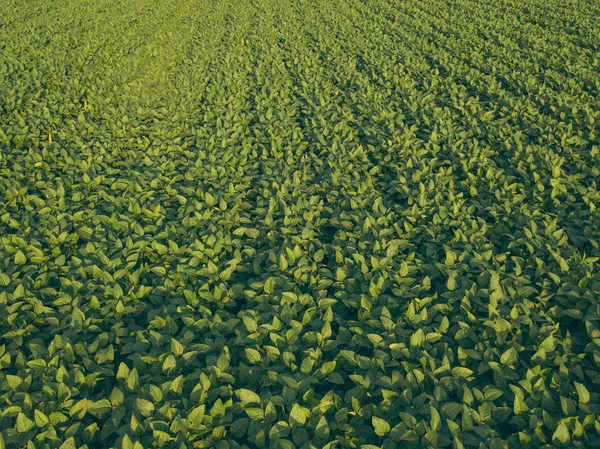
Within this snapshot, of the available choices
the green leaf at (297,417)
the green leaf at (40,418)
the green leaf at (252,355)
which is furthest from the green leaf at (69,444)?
the green leaf at (297,417)

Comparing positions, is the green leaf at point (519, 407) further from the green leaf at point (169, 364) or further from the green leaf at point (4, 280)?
the green leaf at point (4, 280)

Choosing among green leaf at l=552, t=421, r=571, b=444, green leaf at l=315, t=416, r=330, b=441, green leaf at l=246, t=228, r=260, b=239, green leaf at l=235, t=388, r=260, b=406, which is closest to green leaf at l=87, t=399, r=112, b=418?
green leaf at l=235, t=388, r=260, b=406

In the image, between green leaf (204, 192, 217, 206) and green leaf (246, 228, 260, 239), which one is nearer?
green leaf (246, 228, 260, 239)

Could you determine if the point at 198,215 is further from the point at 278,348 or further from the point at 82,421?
the point at 82,421

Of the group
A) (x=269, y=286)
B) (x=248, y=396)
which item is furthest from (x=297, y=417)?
(x=269, y=286)

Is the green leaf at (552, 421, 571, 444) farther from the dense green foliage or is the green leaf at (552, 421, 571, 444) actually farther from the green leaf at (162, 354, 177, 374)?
the green leaf at (162, 354, 177, 374)

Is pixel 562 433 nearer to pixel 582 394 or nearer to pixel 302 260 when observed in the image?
pixel 582 394

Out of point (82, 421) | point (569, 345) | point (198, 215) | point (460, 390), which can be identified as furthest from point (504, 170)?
point (82, 421)

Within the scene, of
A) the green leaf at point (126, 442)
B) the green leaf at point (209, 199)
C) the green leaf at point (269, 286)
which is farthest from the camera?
the green leaf at point (209, 199)
